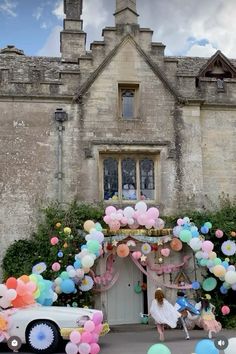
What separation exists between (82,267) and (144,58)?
7.16 metres

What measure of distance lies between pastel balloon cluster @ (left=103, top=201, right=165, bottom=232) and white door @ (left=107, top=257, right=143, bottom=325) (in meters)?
1.66

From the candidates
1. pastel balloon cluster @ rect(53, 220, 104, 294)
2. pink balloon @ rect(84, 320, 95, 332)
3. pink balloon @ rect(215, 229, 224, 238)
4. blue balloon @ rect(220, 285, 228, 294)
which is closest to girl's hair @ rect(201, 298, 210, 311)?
blue balloon @ rect(220, 285, 228, 294)

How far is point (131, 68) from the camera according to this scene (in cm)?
1562

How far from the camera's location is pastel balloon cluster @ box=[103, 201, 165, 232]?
529 inches

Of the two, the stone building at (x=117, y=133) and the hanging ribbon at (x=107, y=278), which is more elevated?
the stone building at (x=117, y=133)

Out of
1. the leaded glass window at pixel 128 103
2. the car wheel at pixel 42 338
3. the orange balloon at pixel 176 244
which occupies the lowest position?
the car wheel at pixel 42 338

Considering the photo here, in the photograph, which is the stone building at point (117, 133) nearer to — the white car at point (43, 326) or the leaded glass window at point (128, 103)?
the leaded glass window at point (128, 103)

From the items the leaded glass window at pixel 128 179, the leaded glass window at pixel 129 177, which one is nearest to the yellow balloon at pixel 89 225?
the leaded glass window at pixel 129 177

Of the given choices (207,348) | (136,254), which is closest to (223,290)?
(136,254)

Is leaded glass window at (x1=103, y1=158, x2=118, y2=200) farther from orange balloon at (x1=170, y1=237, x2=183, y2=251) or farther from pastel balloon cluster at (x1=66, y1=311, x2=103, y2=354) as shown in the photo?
pastel balloon cluster at (x1=66, y1=311, x2=103, y2=354)

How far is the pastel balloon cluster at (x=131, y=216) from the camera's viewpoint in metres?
13.4

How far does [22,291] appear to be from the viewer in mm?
10242

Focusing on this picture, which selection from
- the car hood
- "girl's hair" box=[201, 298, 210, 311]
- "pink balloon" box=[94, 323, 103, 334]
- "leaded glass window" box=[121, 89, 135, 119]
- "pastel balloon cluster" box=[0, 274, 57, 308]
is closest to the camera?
"pink balloon" box=[94, 323, 103, 334]

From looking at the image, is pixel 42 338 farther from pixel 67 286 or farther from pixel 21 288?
pixel 67 286
